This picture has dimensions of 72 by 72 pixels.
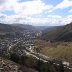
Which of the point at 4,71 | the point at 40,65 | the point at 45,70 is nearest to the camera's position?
the point at 4,71

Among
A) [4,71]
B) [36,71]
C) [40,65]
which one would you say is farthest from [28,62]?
[4,71]

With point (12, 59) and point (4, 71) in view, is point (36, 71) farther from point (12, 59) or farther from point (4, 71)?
point (12, 59)

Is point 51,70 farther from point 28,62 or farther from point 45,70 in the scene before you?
point 28,62

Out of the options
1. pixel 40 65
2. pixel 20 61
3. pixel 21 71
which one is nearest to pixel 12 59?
pixel 20 61

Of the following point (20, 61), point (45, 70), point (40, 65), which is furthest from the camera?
point (20, 61)

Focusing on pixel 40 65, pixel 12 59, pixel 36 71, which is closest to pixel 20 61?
pixel 12 59

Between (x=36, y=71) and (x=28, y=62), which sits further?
(x=28, y=62)

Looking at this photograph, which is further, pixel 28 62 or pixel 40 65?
pixel 28 62

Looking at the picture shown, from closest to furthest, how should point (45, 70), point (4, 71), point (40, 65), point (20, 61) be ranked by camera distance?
point (4, 71)
point (45, 70)
point (40, 65)
point (20, 61)
